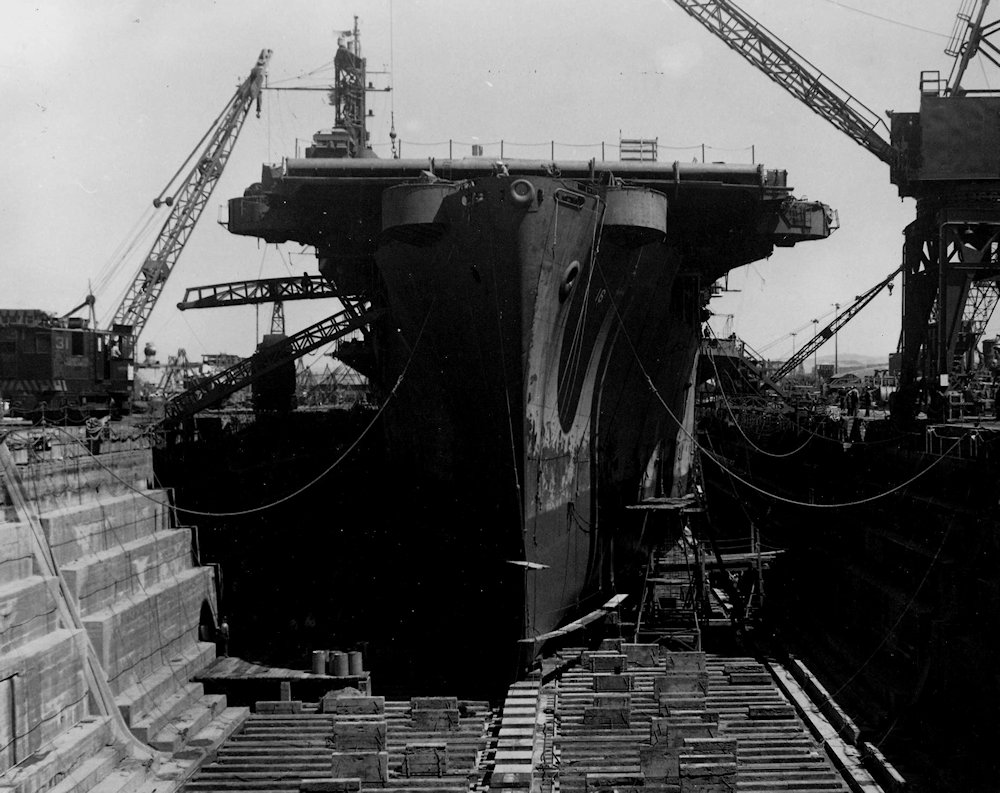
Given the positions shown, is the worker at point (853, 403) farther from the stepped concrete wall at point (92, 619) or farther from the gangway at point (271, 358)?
the stepped concrete wall at point (92, 619)

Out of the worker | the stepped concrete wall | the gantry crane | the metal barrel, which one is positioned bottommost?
the metal barrel

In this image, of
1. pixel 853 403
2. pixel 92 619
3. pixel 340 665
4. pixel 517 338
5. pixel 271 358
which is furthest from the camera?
pixel 853 403

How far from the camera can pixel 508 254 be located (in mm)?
13383

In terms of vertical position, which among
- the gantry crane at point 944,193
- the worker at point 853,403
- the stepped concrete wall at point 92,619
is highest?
the gantry crane at point 944,193

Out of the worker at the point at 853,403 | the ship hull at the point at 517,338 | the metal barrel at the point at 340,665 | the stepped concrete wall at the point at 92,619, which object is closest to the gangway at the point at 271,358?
the ship hull at the point at 517,338

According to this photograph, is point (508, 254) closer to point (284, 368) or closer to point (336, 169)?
point (336, 169)

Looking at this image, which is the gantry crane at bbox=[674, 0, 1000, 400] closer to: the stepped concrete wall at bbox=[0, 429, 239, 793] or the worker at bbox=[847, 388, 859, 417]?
the worker at bbox=[847, 388, 859, 417]

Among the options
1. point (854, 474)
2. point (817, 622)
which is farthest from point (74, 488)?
point (854, 474)

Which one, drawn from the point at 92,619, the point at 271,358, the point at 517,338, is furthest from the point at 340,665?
the point at 271,358

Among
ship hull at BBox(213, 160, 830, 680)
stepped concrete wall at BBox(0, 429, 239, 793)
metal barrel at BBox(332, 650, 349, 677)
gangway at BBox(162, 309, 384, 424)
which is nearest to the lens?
stepped concrete wall at BBox(0, 429, 239, 793)

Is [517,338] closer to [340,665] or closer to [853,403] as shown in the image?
[340,665]

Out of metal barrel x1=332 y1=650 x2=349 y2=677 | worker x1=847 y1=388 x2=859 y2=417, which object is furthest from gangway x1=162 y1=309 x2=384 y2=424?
worker x1=847 y1=388 x2=859 y2=417

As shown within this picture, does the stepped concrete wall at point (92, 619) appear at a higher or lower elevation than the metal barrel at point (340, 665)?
higher

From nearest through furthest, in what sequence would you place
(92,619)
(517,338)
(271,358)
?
(92,619) → (517,338) → (271,358)
